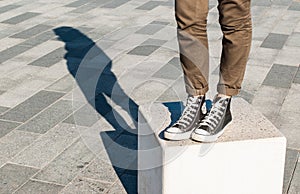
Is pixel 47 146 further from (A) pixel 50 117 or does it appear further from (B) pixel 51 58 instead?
(B) pixel 51 58

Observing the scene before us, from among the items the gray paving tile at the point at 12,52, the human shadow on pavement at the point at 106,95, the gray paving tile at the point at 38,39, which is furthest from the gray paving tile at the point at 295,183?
the gray paving tile at the point at 38,39

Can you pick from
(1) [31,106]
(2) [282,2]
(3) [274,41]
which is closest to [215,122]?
(1) [31,106]

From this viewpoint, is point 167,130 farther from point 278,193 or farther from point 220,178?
point 278,193

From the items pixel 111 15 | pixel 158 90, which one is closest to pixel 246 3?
pixel 158 90

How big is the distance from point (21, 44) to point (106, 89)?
1.99 metres

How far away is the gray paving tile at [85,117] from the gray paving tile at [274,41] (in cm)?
277

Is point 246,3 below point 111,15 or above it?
above

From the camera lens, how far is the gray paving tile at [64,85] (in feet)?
19.4

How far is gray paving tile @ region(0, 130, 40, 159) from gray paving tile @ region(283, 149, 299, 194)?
2.01m

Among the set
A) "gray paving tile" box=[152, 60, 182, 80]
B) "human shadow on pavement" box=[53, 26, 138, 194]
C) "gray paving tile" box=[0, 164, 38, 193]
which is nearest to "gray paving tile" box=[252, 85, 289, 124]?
"gray paving tile" box=[152, 60, 182, 80]

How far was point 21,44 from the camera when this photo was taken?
293 inches

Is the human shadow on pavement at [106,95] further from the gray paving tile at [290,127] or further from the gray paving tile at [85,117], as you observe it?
the gray paving tile at [290,127]

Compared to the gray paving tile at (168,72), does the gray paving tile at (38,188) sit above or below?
above

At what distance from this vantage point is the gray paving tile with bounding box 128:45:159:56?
7.03 meters
